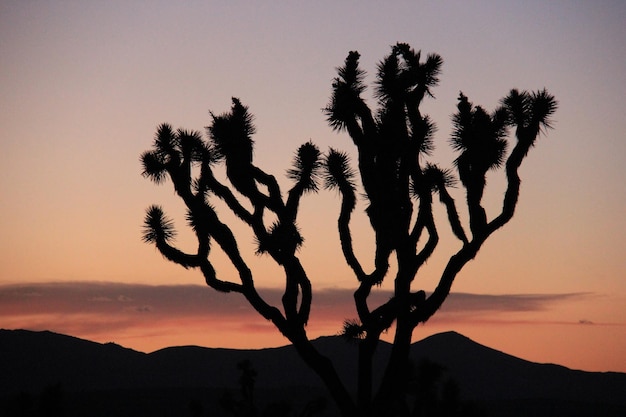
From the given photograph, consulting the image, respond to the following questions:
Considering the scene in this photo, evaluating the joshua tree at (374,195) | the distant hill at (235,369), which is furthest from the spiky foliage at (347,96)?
the distant hill at (235,369)

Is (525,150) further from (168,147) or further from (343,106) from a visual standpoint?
(168,147)

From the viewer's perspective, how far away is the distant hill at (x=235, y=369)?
131625 millimetres

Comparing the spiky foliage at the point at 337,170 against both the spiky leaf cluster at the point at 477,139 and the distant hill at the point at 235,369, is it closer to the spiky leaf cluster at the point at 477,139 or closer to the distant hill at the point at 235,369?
the spiky leaf cluster at the point at 477,139

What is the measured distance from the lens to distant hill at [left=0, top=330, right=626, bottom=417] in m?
132

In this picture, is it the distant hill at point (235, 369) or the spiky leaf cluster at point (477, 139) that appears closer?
the spiky leaf cluster at point (477, 139)

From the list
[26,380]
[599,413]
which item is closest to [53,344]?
[26,380]

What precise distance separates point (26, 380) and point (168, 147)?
12705 centimetres

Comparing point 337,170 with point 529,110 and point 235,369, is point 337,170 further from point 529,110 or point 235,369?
point 235,369

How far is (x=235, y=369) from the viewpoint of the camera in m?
144

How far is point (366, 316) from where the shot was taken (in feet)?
42.8

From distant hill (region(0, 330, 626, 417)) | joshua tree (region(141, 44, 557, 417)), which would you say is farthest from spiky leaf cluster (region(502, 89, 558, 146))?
distant hill (region(0, 330, 626, 417))

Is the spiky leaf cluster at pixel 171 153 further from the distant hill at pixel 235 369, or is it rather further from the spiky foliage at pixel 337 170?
the distant hill at pixel 235 369

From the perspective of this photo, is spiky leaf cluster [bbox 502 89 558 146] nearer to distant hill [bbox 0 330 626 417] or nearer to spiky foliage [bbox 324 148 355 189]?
spiky foliage [bbox 324 148 355 189]

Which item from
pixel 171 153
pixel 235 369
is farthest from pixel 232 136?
pixel 235 369
